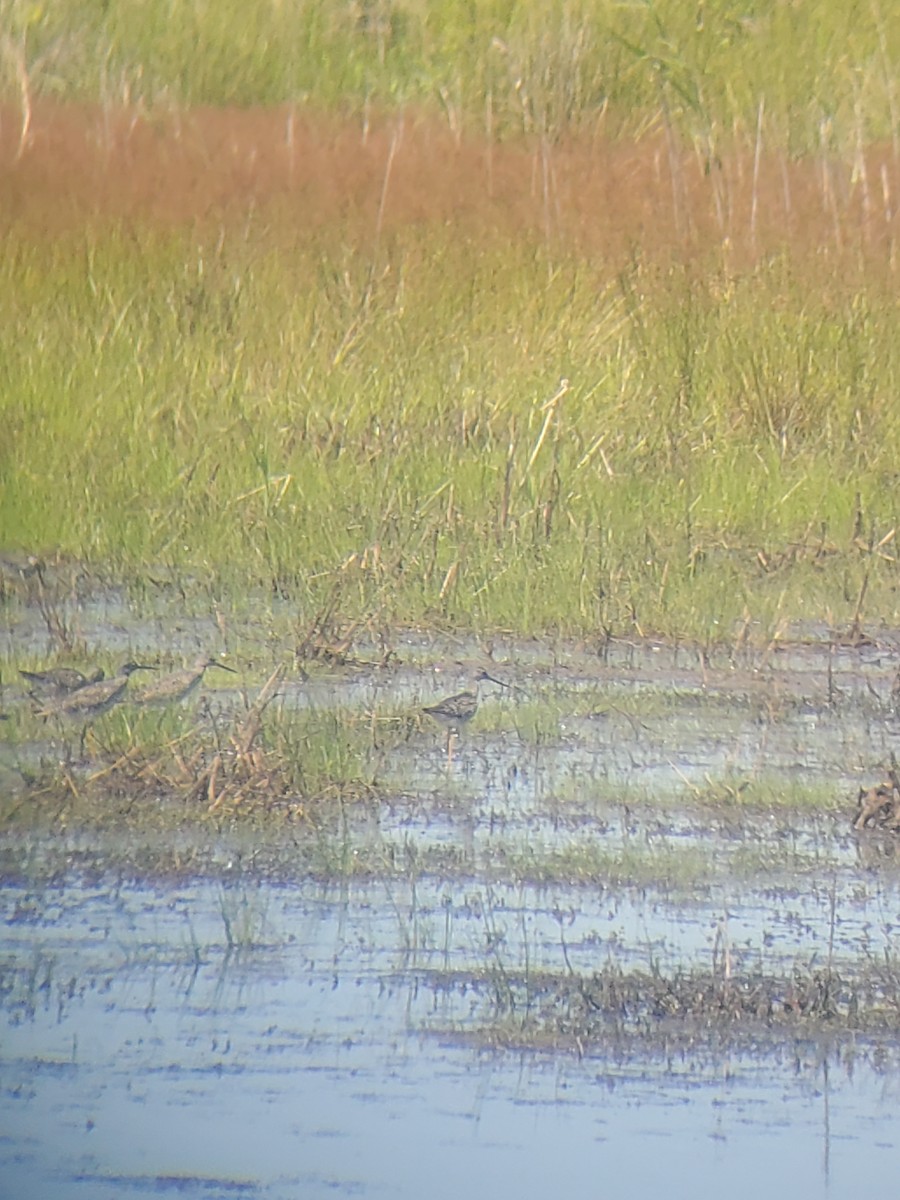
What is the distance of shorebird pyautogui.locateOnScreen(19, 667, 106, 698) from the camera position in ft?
9.18

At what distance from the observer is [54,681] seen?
2803mm

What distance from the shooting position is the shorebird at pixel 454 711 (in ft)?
9.07

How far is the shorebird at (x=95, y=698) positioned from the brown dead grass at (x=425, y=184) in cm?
61

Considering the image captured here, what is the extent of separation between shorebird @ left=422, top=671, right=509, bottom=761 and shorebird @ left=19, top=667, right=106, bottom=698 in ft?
1.54

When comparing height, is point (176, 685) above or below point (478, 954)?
above

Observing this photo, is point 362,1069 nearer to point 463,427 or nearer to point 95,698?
point 95,698

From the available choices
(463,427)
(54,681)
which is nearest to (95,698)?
(54,681)

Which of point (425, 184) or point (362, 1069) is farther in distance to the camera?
point (425, 184)

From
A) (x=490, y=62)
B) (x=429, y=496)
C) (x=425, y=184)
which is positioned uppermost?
(x=490, y=62)

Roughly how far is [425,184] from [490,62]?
7.2 inches

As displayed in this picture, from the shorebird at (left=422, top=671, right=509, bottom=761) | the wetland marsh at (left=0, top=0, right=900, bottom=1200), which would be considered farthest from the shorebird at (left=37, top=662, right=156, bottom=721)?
the shorebird at (left=422, top=671, right=509, bottom=761)

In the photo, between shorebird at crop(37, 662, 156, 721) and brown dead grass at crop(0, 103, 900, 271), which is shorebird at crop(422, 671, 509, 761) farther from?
brown dead grass at crop(0, 103, 900, 271)

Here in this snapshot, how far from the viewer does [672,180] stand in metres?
2.83

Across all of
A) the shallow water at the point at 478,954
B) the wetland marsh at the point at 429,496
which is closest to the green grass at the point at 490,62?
the wetland marsh at the point at 429,496
